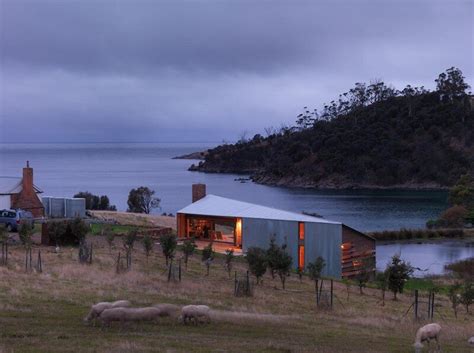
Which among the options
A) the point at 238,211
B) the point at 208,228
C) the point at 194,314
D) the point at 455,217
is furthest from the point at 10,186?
the point at 455,217

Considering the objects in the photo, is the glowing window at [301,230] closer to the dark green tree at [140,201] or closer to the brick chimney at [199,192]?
the brick chimney at [199,192]

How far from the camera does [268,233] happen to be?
32.1m

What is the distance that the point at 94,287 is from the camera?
17719 mm

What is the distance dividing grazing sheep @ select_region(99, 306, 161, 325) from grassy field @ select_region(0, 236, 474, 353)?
0.56 feet

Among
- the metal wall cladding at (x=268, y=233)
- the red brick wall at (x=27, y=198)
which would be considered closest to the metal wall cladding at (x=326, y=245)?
the metal wall cladding at (x=268, y=233)

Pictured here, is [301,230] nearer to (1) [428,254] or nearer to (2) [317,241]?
(2) [317,241]

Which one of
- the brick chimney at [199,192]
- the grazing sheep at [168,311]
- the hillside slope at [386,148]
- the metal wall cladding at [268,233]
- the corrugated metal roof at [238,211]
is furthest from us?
the hillside slope at [386,148]

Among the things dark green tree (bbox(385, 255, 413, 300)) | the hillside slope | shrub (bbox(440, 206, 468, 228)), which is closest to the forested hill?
the hillside slope

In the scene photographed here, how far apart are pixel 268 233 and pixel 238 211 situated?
2632 millimetres

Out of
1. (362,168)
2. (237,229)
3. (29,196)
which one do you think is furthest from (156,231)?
(362,168)

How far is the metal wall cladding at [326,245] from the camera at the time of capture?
30516 millimetres

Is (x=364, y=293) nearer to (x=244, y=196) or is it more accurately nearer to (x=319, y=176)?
(x=244, y=196)

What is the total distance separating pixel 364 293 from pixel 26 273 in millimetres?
11738

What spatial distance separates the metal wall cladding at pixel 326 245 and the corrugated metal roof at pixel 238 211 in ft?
1.31
